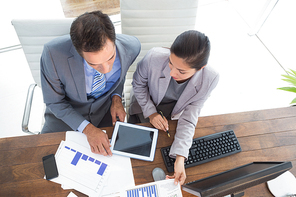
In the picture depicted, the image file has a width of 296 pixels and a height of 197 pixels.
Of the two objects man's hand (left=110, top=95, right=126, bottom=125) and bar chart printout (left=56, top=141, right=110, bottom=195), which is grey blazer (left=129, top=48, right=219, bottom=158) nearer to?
man's hand (left=110, top=95, right=126, bottom=125)

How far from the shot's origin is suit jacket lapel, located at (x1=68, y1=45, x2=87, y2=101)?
113 centimetres

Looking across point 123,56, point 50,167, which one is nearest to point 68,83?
point 123,56

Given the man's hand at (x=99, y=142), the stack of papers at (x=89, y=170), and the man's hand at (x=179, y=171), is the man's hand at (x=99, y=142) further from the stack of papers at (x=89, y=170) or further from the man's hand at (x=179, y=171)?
the man's hand at (x=179, y=171)

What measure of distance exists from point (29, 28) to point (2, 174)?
90cm

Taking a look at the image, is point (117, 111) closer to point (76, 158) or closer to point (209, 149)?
point (76, 158)

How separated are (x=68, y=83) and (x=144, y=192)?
76cm

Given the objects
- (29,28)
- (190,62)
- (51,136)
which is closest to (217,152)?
(190,62)

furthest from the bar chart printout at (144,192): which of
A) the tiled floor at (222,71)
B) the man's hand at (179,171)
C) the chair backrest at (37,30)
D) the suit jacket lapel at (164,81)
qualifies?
the tiled floor at (222,71)

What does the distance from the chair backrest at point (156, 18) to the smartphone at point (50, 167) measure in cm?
80

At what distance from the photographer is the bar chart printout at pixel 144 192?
1094 millimetres

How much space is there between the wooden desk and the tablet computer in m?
0.04

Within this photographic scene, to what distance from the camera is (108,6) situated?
9.41 feet

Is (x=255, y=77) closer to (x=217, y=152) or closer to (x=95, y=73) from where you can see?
(x=217, y=152)

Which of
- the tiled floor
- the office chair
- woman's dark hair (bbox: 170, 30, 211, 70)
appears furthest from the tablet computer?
the tiled floor
